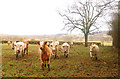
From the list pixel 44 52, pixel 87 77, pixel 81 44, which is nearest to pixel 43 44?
pixel 44 52

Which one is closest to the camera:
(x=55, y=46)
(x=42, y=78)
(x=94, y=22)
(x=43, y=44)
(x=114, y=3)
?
(x=42, y=78)

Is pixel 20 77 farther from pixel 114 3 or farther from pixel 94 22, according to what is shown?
pixel 94 22

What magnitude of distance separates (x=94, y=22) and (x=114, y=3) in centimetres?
1233

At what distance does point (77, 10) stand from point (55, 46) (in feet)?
44.9

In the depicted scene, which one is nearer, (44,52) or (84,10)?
(44,52)

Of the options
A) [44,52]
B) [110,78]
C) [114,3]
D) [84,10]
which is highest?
[84,10]

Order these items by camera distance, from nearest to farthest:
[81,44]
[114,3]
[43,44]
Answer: [43,44], [114,3], [81,44]

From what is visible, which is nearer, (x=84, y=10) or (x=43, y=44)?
(x=43, y=44)

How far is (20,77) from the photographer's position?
3896mm

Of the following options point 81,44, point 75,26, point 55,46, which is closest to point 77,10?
point 75,26

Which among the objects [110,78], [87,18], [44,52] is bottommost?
[110,78]

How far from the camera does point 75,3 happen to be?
1927cm

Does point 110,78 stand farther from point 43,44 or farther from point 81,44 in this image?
point 81,44

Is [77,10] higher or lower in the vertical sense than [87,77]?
higher
